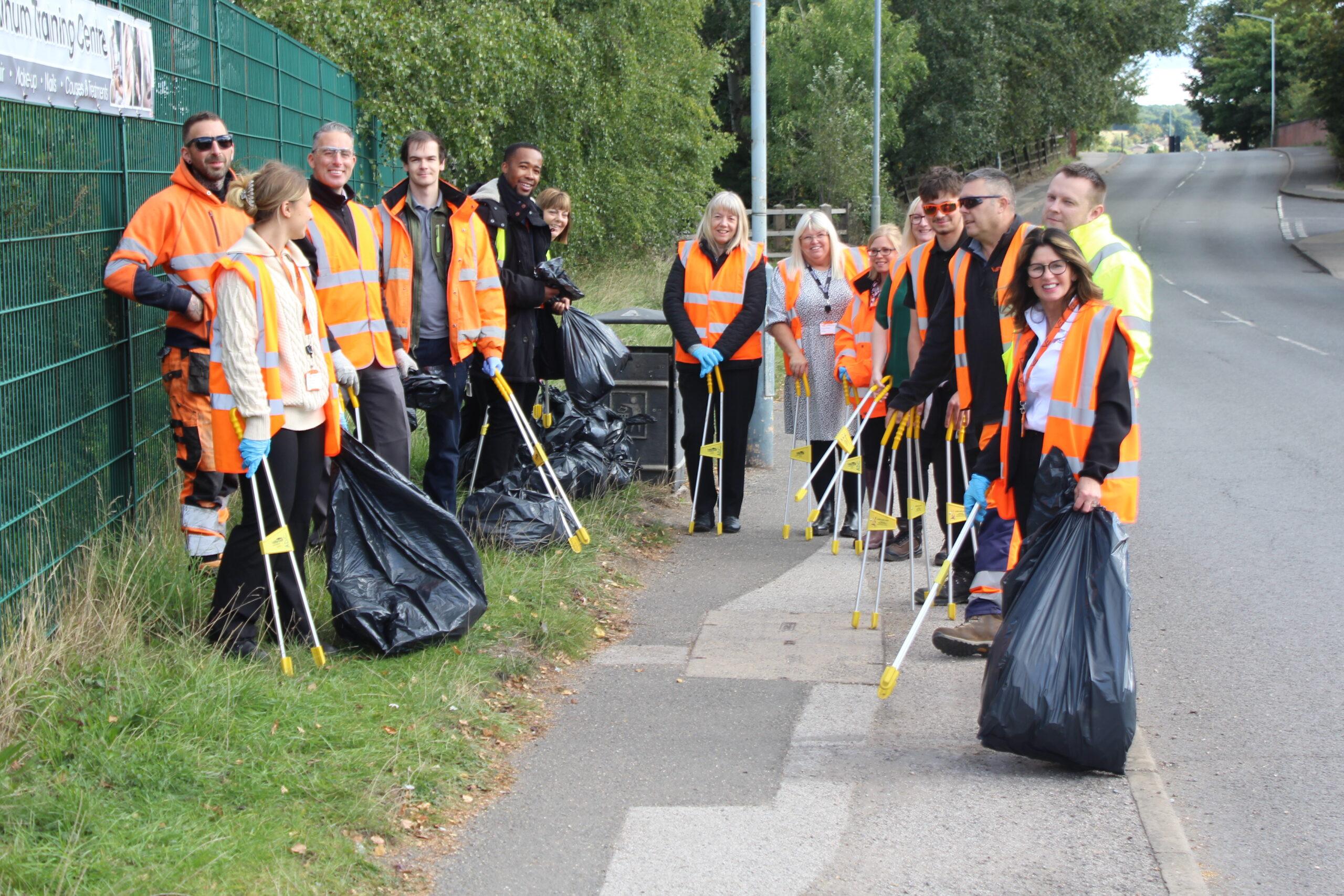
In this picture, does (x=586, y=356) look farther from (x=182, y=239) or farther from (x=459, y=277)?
(x=182, y=239)

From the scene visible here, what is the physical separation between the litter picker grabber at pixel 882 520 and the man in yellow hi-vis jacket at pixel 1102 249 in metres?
1.24

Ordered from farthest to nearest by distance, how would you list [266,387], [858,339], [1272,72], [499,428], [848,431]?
[1272,72] → [858,339] → [499,428] → [848,431] → [266,387]

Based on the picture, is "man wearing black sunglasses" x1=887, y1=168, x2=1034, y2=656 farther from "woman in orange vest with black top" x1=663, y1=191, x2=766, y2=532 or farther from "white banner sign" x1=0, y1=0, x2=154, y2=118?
"white banner sign" x1=0, y1=0, x2=154, y2=118

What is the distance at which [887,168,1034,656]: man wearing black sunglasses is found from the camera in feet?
19.1

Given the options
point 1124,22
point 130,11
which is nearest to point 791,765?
point 130,11

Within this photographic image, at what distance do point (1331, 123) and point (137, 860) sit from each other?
54291 millimetres

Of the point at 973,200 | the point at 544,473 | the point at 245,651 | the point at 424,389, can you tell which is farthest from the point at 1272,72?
the point at 245,651

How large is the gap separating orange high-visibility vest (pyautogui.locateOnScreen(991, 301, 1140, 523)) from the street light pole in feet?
241

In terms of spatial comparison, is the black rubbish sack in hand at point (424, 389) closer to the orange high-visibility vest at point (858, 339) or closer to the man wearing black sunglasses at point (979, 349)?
the man wearing black sunglasses at point (979, 349)

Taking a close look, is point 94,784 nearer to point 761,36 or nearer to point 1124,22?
point 761,36

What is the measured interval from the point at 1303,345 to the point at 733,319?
12760mm

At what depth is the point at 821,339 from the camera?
8.29m

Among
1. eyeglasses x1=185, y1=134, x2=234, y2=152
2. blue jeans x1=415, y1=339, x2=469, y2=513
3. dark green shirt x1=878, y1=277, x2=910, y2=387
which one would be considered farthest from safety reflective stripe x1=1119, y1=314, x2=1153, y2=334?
eyeglasses x1=185, y1=134, x2=234, y2=152

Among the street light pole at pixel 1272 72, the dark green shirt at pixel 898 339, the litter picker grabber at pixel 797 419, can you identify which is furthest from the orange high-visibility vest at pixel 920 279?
the street light pole at pixel 1272 72
